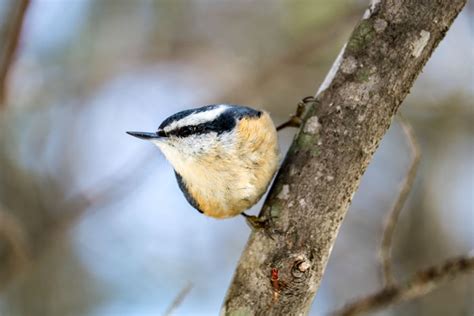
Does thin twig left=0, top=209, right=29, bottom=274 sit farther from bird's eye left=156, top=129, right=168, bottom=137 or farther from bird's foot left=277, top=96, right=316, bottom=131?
bird's foot left=277, top=96, right=316, bottom=131

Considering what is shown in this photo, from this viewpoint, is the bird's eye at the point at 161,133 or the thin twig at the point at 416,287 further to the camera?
the thin twig at the point at 416,287

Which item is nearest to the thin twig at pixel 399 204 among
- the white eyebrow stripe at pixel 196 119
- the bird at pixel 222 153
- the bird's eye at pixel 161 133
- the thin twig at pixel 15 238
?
the bird at pixel 222 153

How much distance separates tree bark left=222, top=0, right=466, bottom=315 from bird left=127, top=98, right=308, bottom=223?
20 cm

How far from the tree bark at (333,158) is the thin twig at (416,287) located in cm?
70

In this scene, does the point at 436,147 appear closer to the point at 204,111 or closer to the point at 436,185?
the point at 436,185

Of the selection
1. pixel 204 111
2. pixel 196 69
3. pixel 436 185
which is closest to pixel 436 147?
pixel 436 185

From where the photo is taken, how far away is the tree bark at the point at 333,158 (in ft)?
6.28

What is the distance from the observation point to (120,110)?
5336mm

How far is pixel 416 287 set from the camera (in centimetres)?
251

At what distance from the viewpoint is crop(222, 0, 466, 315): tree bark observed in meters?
1.91

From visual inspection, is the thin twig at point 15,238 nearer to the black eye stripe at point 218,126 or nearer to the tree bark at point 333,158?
the black eye stripe at point 218,126

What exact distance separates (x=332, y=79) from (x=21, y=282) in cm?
335

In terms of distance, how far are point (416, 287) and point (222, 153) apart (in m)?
0.90

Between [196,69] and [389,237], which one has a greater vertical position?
[196,69]
